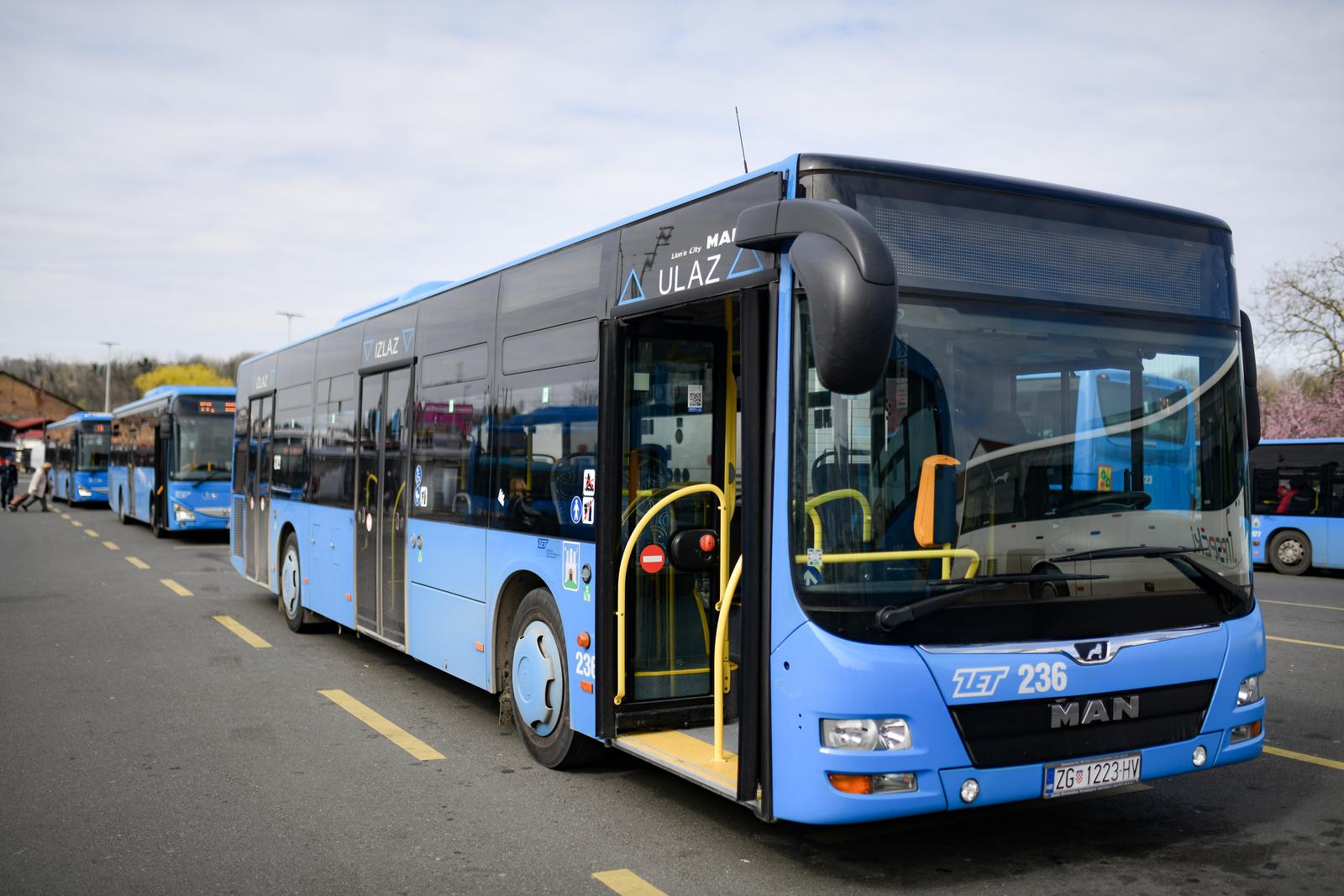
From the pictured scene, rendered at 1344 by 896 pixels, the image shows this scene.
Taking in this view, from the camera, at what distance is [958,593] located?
448 centimetres

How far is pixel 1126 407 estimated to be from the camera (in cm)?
493

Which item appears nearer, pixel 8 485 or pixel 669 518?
pixel 669 518

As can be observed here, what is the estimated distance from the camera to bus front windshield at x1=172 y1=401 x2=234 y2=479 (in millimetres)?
25312

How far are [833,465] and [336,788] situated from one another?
3409mm

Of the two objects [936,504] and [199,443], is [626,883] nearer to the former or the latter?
[936,504]

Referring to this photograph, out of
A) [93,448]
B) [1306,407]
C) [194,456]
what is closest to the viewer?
[194,456]

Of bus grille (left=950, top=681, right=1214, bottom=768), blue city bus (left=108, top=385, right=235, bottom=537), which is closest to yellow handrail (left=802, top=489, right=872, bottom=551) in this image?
bus grille (left=950, top=681, right=1214, bottom=768)

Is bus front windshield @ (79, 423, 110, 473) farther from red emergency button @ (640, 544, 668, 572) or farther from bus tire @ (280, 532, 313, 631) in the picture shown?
red emergency button @ (640, 544, 668, 572)

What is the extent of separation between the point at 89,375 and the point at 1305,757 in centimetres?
15595

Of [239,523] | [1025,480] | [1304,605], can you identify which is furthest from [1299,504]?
[1025,480]

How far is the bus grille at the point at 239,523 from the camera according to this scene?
46.8ft

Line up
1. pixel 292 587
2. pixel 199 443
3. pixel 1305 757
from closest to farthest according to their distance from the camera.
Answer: pixel 1305 757
pixel 292 587
pixel 199 443

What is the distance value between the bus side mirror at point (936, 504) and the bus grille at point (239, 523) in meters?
11.4

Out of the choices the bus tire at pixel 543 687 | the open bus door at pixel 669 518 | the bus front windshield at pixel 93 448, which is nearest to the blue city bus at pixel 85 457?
the bus front windshield at pixel 93 448
